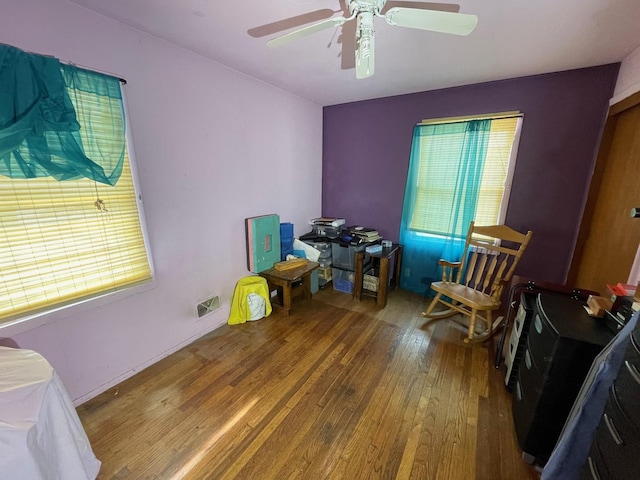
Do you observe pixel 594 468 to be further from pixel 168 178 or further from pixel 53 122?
pixel 53 122

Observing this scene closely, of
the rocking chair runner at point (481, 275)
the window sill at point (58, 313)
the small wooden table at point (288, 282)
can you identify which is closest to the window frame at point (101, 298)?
the window sill at point (58, 313)

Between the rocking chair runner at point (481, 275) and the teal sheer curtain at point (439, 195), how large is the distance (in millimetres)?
242

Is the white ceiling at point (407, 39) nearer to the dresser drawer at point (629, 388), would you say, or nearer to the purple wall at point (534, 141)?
the purple wall at point (534, 141)

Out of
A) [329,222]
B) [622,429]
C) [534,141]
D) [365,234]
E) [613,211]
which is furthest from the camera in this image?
[329,222]

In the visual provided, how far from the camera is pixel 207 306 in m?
2.24

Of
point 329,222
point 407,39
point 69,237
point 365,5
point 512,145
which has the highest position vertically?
point 407,39

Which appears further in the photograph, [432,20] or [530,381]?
[530,381]

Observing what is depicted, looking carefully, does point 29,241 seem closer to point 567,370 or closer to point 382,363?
point 382,363

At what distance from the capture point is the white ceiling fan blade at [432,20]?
37.8 inches

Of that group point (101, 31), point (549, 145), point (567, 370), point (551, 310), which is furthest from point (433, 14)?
point (549, 145)

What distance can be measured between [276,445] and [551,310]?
61.6 inches

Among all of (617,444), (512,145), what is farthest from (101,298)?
(512,145)

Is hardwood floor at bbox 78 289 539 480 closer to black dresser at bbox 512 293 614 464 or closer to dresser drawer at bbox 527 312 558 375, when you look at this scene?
black dresser at bbox 512 293 614 464

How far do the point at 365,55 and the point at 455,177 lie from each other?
1843 millimetres
